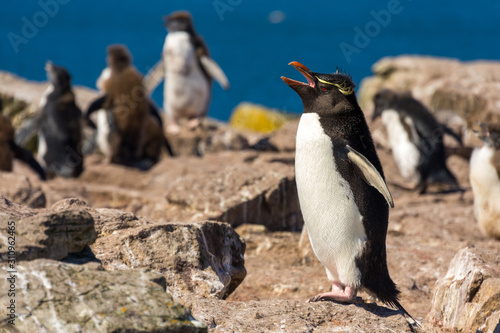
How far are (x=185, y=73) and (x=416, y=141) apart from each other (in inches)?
181

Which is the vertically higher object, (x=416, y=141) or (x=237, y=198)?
(x=416, y=141)

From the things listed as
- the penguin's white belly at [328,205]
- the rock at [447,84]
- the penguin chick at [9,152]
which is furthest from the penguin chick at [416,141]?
the penguin's white belly at [328,205]

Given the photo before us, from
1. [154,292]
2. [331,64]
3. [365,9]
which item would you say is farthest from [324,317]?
[365,9]

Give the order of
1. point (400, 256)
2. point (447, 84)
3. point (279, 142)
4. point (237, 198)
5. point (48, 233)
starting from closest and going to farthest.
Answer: point (48, 233), point (400, 256), point (237, 198), point (279, 142), point (447, 84)

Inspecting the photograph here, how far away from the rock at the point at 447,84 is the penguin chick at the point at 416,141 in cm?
58

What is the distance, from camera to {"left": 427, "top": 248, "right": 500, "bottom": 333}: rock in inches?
124

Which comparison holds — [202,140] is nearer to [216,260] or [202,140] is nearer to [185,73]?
[185,73]

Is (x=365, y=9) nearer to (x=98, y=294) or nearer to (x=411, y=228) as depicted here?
(x=411, y=228)

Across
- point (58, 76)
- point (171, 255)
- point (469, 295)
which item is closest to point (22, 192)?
point (171, 255)

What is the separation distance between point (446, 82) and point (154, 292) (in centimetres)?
1012

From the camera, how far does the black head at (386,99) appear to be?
8.52 m

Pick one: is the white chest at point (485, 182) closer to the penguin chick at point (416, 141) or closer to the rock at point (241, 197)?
the rock at point (241, 197)

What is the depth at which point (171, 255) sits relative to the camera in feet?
10.7

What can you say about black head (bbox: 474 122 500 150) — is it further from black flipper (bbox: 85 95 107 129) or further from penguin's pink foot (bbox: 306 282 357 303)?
black flipper (bbox: 85 95 107 129)
